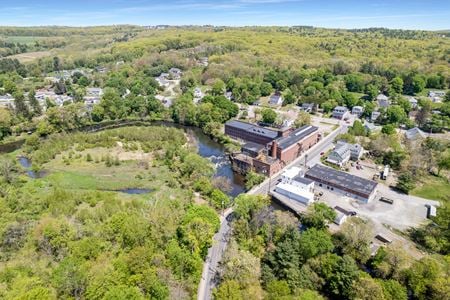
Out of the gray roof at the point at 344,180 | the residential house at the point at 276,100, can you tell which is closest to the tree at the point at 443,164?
the gray roof at the point at 344,180

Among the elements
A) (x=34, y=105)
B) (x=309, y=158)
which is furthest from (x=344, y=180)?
(x=34, y=105)

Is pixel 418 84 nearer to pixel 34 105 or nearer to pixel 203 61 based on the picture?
pixel 203 61

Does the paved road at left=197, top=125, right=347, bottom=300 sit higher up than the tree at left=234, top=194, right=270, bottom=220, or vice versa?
the tree at left=234, top=194, right=270, bottom=220

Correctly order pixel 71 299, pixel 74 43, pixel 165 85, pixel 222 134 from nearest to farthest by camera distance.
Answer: pixel 71 299 < pixel 222 134 < pixel 165 85 < pixel 74 43

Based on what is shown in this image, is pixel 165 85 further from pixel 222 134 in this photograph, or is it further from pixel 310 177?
pixel 310 177

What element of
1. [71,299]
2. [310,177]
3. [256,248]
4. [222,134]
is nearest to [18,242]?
[71,299]

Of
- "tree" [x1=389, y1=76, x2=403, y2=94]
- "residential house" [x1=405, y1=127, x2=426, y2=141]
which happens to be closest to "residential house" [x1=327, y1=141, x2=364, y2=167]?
"residential house" [x1=405, y1=127, x2=426, y2=141]

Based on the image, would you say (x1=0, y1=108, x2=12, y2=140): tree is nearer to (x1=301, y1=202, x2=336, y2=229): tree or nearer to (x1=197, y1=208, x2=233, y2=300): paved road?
(x1=197, y1=208, x2=233, y2=300): paved road
